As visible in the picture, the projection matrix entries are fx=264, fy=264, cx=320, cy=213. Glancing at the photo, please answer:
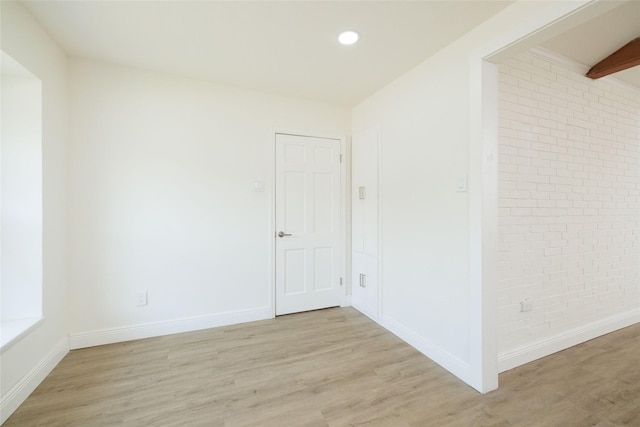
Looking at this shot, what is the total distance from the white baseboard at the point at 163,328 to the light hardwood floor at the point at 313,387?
Result: 0.08 metres

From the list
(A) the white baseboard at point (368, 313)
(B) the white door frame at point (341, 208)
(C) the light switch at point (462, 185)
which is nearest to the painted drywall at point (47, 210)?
(B) the white door frame at point (341, 208)

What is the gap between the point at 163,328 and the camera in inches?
104

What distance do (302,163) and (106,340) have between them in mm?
2625

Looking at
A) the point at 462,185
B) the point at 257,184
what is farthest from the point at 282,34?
the point at 462,185

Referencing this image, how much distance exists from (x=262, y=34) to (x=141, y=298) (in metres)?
2.61

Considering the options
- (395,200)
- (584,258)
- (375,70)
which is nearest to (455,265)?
(395,200)

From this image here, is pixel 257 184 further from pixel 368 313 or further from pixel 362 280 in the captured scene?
pixel 368 313

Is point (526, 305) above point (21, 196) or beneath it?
beneath

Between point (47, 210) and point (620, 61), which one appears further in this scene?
point (620, 61)

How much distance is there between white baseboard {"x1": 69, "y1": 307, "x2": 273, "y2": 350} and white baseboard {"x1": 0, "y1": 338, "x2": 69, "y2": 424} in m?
0.13

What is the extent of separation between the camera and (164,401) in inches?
69.1

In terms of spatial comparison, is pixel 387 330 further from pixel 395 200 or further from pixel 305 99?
pixel 305 99

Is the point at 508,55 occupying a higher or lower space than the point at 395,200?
higher

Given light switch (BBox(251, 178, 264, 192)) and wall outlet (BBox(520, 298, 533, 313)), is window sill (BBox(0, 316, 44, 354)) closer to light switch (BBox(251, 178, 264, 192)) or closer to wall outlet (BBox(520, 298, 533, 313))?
light switch (BBox(251, 178, 264, 192))
